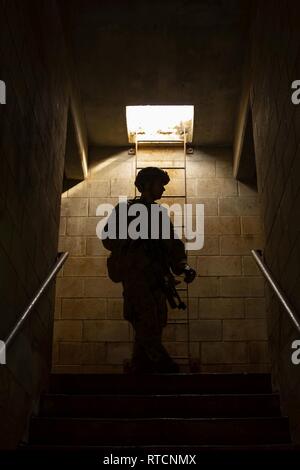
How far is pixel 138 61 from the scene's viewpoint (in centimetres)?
646

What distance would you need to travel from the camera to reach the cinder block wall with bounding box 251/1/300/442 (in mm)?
3713

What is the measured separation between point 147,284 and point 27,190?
1.32 meters

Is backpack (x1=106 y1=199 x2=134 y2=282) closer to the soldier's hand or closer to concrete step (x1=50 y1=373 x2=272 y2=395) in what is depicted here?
the soldier's hand

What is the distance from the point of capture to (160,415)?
377 cm

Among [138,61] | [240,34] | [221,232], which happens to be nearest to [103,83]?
[138,61]

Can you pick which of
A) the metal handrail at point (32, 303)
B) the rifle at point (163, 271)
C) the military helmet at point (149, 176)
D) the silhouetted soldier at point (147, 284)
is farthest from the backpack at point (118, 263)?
the military helmet at point (149, 176)

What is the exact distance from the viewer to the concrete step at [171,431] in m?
3.40

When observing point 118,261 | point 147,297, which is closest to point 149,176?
point 118,261

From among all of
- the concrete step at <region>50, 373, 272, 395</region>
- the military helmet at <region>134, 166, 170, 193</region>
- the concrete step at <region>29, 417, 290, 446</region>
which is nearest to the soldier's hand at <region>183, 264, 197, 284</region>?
the military helmet at <region>134, 166, 170, 193</region>

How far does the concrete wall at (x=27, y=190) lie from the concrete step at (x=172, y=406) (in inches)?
14.3

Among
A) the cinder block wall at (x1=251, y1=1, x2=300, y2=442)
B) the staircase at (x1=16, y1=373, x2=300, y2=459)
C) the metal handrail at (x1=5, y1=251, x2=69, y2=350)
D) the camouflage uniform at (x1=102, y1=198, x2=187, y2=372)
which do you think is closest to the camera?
the metal handrail at (x1=5, y1=251, x2=69, y2=350)

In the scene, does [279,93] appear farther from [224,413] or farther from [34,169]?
[224,413]

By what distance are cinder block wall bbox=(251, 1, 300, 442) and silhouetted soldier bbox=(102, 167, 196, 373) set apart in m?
0.80

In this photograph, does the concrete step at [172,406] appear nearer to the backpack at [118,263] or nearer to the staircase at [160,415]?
the staircase at [160,415]
